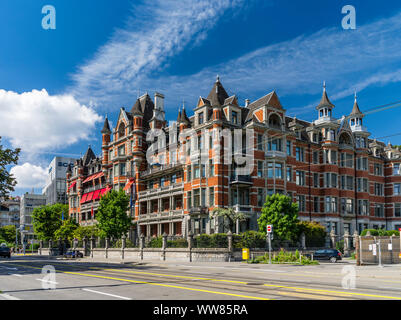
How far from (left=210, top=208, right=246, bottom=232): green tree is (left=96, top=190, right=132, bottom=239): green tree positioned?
1211 cm

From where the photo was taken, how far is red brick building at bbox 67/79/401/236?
46656mm

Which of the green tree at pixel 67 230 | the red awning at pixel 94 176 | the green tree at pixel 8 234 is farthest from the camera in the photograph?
the green tree at pixel 8 234

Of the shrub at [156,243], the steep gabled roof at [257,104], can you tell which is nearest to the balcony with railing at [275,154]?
the steep gabled roof at [257,104]

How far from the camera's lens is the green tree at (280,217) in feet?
135

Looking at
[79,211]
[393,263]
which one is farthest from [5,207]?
[393,263]

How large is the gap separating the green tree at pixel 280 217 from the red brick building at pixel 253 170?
3.54 m

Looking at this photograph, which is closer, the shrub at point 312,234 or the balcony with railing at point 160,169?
the shrub at point 312,234

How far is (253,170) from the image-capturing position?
1845 inches

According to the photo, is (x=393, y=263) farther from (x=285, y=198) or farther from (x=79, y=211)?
(x=79, y=211)

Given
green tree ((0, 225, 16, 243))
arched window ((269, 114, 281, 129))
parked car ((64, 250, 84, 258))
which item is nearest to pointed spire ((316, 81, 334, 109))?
arched window ((269, 114, 281, 129))

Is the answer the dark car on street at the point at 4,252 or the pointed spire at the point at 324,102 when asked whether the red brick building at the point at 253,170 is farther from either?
the dark car on street at the point at 4,252

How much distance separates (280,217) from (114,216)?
67.0ft

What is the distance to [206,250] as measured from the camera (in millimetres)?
37812

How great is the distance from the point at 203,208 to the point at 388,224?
31495mm
